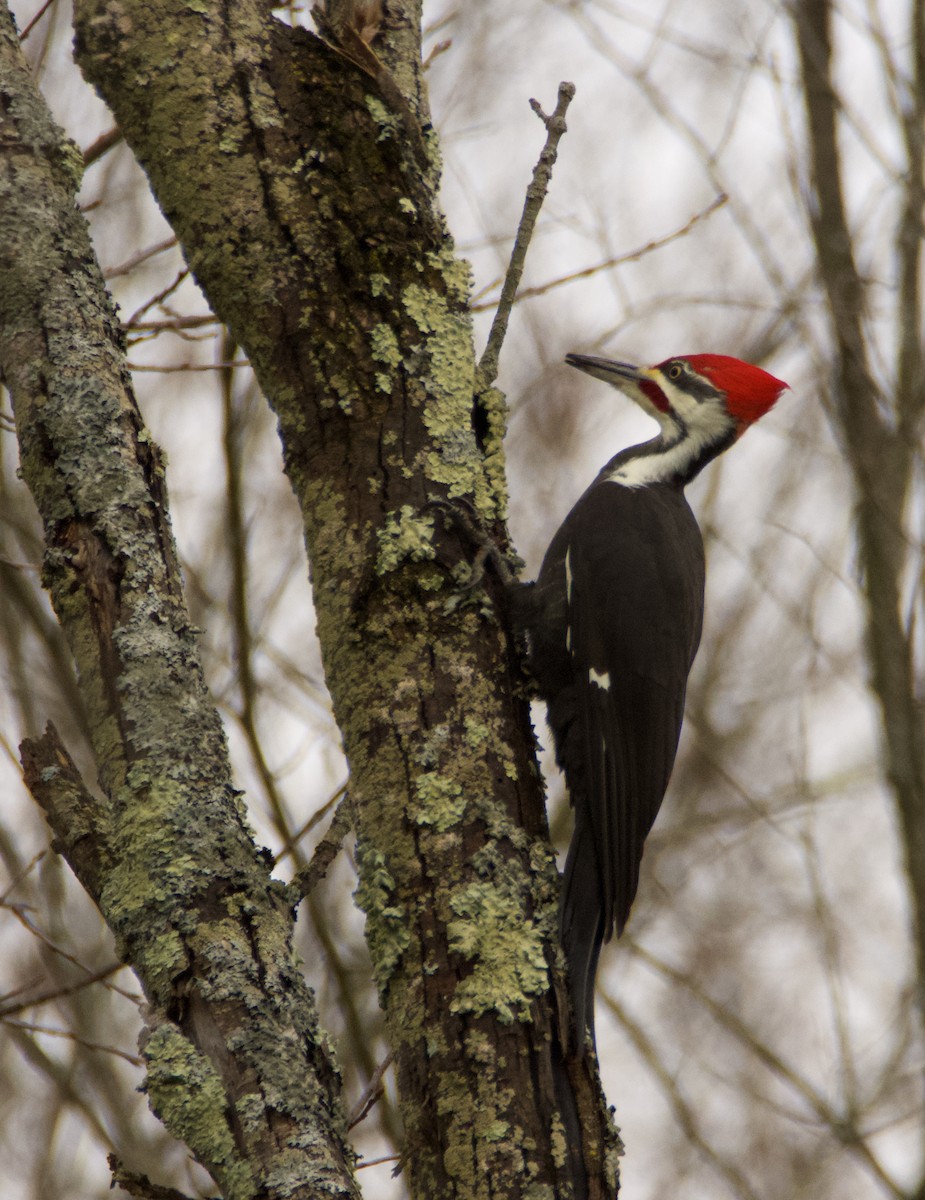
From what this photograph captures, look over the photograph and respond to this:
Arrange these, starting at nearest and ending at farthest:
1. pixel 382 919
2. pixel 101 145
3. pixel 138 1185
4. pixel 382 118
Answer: pixel 138 1185 < pixel 382 919 < pixel 382 118 < pixel 101 145

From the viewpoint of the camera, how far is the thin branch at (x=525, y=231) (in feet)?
6.89

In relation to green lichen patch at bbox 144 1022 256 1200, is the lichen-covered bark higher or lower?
higher

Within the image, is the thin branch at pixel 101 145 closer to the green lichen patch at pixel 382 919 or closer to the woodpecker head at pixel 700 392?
the woodpecker head at pixel 700 392

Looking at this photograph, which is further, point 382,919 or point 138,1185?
point 382,919

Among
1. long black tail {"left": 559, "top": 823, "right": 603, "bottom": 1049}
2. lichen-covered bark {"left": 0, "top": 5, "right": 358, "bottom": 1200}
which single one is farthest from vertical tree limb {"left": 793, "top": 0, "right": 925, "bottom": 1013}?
lichen-covered bark {"left": 0, "top": 5, "right": 358, "bottom": 1200}

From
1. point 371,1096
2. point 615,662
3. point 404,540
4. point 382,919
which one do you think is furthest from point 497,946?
point 615,662

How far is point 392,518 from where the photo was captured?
6.12 ft

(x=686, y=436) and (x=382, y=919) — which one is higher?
(x=686, y=436)

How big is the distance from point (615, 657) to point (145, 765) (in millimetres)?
1247

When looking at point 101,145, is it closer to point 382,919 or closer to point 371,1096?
point 382,919

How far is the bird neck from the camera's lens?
3.16 m

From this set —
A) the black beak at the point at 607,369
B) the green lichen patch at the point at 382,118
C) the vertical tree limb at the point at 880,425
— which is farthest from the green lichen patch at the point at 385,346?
the black beak at the point at 607,369

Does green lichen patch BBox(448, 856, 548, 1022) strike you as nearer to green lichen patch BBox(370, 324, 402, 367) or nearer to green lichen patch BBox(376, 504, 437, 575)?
green lichen patch BBox(376, 504, 437, 575)

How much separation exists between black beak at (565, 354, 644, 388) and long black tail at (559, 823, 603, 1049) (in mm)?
1371
